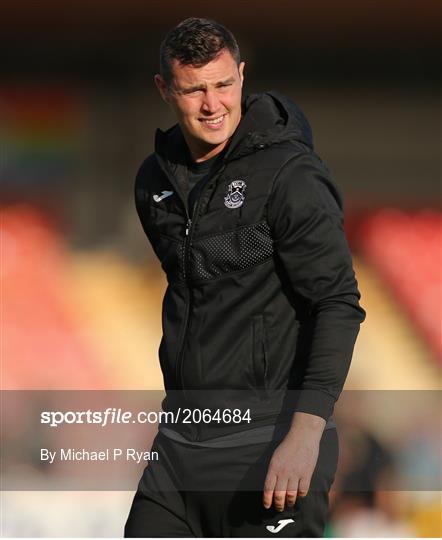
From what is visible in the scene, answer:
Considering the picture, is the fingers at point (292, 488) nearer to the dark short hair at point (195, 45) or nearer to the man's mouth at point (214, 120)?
the man's mouth at point (214, 120)

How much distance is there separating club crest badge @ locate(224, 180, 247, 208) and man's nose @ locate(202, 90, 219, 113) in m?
0.17

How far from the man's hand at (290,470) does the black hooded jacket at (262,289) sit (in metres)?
0.08

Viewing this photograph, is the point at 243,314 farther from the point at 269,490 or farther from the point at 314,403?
the point at 269,490

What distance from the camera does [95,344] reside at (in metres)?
4.88

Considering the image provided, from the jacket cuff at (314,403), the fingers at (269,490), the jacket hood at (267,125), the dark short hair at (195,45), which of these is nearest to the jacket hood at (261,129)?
the jacket hood at (267,125)

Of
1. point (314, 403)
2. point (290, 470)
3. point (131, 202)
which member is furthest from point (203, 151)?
point (131, 202)

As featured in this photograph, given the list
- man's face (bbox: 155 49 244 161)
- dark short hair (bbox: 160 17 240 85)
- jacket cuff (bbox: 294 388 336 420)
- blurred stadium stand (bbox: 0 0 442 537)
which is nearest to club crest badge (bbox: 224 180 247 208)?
man's face (bbox: 155 49 244 161)

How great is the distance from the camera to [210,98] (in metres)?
2.34

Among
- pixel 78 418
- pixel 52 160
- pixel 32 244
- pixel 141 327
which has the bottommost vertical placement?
pixel 78 418

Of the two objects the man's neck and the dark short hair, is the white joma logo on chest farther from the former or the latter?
the dark short hair

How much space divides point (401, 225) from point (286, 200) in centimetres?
273

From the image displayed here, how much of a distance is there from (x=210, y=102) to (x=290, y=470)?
80cm

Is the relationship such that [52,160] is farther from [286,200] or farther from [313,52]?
[286,200]

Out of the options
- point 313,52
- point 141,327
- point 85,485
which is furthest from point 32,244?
point 313,52
